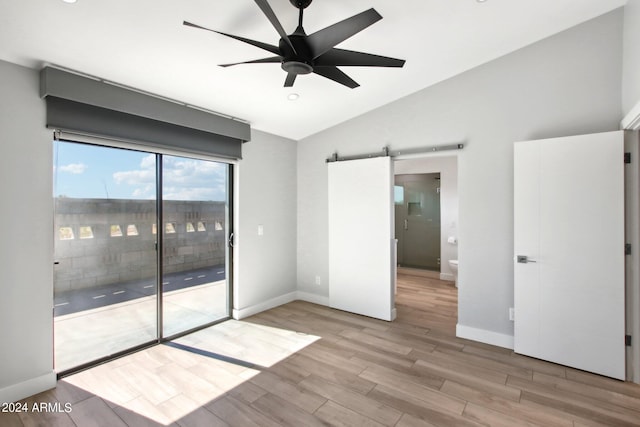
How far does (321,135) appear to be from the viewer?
4.59 meters

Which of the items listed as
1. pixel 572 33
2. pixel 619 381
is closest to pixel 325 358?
pixel 619 381

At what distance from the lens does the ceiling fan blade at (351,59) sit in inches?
75.7

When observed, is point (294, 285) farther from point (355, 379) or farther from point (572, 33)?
point (572, 33)

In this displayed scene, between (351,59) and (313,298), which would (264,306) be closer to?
(313,298)

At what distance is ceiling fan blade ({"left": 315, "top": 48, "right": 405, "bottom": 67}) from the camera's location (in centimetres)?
192

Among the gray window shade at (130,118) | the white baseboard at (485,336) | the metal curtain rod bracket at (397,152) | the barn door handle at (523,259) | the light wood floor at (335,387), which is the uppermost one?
the gray window shade at (130,118)

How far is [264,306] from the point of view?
4309mm

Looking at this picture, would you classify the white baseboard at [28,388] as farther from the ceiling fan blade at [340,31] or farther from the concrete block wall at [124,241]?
the ceiling fan blade at [340,31]

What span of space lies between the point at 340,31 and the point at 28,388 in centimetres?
339

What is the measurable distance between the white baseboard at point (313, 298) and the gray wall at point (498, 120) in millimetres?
1891

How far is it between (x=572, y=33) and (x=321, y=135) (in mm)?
2965

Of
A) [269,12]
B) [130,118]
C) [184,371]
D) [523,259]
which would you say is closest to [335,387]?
[184,371]

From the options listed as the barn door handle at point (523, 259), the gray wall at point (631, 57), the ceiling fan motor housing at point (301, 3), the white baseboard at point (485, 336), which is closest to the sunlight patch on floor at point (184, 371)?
the white baseboard at point (485, 336)

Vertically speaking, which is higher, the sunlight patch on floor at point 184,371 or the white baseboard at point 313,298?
the white baseboard at point 313,298
